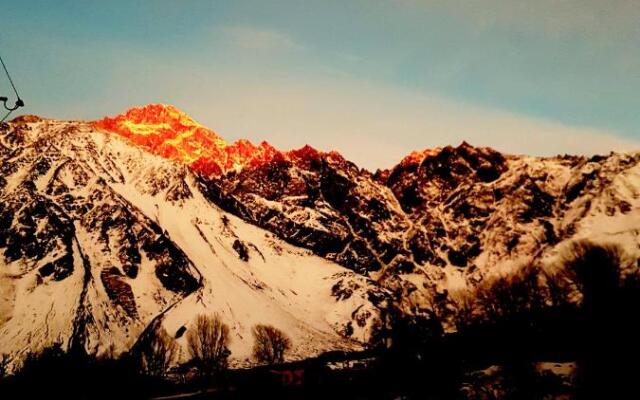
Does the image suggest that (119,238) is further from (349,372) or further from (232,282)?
(349,372)

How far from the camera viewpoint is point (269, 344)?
138 m

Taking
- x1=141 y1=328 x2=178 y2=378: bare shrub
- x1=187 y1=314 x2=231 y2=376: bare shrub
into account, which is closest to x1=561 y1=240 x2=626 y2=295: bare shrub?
x1=187 y1=314 x2=231 y2=376: bare shrub

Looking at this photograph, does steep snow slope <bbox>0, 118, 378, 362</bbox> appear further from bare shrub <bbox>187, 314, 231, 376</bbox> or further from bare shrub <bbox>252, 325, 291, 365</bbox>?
bare shrub <bbox>252, 325, 291, 365</bbox>

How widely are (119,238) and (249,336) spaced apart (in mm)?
65902

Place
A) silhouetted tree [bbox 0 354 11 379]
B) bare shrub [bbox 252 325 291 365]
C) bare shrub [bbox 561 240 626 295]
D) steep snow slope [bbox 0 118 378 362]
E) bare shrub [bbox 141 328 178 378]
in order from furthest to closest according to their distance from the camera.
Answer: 1. steep snow slope [bbox 0 118 378 362]
2. bare shrub [bbox 252 325 291 365]
3. bare shrub [bbox 141 328 178 378]
4. silhouetted tree [bbox 0 354 11 379]
5. bare shrub [bbox 561 240 626 295]

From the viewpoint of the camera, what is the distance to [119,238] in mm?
175000

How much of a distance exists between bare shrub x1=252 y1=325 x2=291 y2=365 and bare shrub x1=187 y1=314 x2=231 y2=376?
27.2ft

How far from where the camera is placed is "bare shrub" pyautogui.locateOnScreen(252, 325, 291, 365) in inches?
5108

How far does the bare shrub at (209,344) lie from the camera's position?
4582 inches

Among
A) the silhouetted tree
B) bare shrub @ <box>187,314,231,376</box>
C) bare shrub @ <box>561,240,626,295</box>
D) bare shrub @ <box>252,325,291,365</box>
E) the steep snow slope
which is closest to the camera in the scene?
bare shrub @ <box>561,240,626,295</box>

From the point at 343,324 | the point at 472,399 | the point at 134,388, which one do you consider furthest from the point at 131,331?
the point at 472,399

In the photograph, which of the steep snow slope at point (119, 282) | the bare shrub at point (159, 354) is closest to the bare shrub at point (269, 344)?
the steep snow slope at point (119, 282)

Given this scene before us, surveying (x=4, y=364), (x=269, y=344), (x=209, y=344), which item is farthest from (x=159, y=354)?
(x=4, y=364)

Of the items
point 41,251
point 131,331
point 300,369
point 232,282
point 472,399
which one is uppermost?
point 41,251
